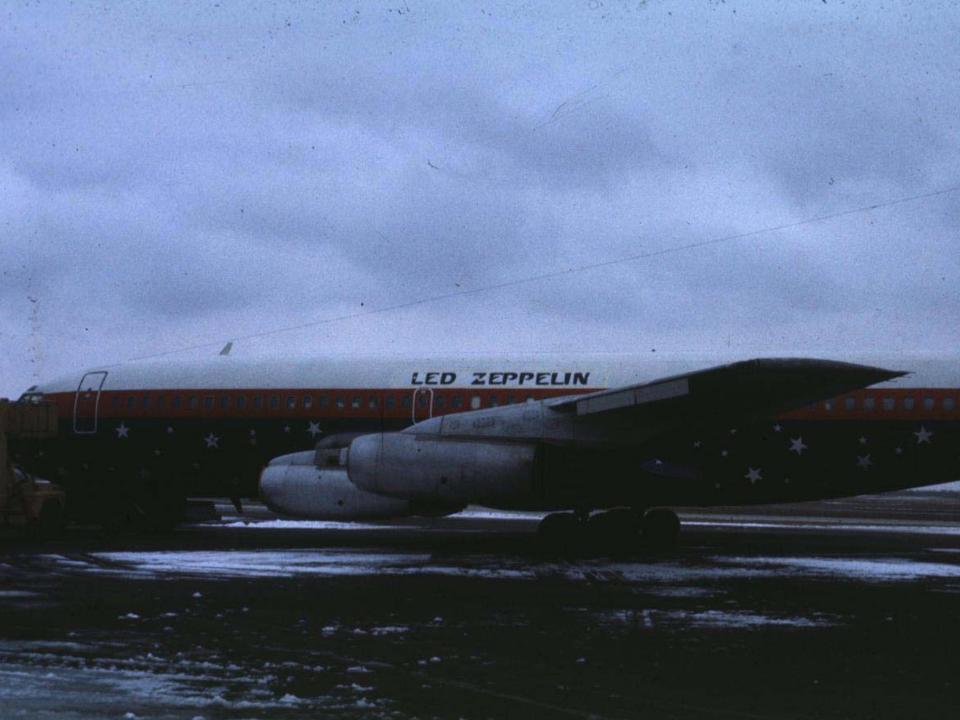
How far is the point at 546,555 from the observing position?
776 inches

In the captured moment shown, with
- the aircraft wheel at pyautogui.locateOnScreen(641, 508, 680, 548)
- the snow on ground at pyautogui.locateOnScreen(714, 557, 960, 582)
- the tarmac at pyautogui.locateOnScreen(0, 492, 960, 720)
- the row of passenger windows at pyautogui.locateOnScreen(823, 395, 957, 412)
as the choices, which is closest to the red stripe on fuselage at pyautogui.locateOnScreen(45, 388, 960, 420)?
the row of passenger windows at pyautogui.locateOnScreen(823, 395, 957, 412)

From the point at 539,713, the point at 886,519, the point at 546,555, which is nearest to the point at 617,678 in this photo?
the point at 539,713

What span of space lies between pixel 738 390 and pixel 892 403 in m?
4.38

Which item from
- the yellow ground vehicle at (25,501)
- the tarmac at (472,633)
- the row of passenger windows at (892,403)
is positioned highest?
the row of passenger windows at (892,403)

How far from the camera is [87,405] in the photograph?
25.5 meters

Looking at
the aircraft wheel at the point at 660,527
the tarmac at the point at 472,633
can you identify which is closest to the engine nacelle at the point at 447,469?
the tarmac at the point at 472,633

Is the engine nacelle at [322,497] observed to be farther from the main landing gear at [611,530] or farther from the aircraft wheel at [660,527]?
the aircraft wheel at [660,527]

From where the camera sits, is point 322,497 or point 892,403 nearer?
point 322,497

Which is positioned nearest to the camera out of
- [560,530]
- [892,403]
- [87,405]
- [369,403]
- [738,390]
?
[738,390]

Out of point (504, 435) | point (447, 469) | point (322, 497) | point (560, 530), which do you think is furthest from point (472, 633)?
point (560, 530)

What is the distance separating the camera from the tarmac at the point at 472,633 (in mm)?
7465

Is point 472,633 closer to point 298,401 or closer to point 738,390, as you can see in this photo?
point 738,390

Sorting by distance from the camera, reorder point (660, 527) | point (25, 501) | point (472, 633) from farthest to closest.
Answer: point (660, 527), point (25, 501), point (472, 633)

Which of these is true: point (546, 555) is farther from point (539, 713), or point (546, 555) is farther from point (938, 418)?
point (539, 713)
